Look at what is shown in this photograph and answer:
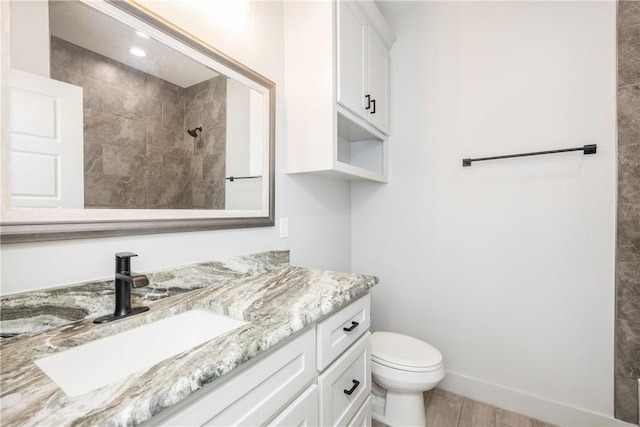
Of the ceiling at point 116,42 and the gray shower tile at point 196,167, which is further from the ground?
the ceiling at point 116,42

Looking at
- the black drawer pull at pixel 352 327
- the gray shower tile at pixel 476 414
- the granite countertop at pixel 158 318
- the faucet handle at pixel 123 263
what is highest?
the faucet handle at pixel 123 263

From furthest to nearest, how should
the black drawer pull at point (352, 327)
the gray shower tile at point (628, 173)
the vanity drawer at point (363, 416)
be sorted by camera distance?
the gray shower tile at point (628, 173) → the vanity drawer at point (363, 416) → the black drawer pull at point (352, 327)

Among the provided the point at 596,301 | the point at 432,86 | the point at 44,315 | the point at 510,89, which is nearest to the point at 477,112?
the point at 510,89

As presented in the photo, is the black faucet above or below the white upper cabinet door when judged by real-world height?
below

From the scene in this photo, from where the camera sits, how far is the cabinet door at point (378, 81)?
70.7 inches

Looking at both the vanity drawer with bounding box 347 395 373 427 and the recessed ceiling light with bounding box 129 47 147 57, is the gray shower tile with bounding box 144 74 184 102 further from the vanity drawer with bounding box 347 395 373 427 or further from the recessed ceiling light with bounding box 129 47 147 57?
the vanity drawer with bounding box 347 395 373 427

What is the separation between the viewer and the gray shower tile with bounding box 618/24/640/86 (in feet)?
4.65

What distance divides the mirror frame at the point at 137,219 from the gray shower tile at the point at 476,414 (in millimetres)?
1601

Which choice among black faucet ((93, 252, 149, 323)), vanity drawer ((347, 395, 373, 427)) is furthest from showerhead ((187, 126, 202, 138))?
vanity drawer ((347, 395, 373, 427))

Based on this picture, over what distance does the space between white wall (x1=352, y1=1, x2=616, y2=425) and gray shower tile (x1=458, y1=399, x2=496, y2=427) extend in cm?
6

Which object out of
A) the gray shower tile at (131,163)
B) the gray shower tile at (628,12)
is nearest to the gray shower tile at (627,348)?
the gray shower tile at (628,12)

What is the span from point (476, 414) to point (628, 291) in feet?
3.46

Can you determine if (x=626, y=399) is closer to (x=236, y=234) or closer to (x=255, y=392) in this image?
(x=255, y=392)

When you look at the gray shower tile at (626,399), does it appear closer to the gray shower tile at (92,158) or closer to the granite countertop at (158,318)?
the granite countertop at (158,318)
